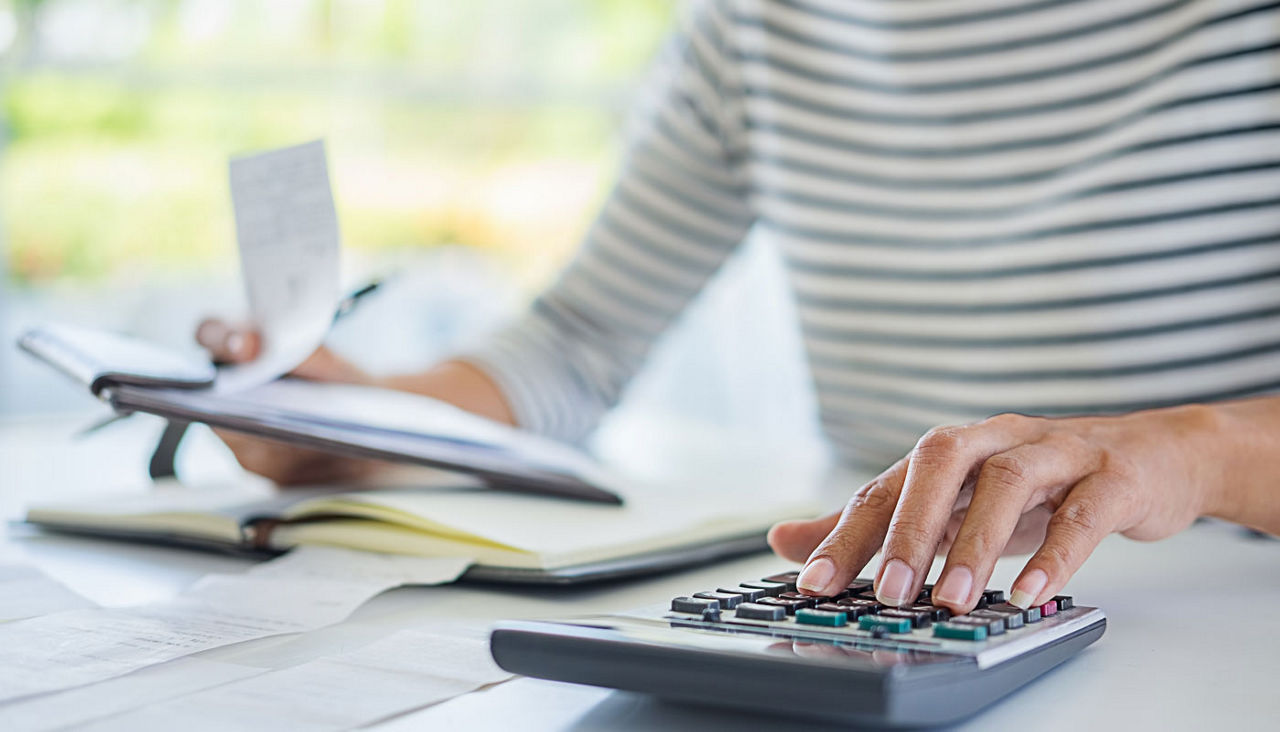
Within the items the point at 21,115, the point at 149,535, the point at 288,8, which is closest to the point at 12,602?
the point at 149,535

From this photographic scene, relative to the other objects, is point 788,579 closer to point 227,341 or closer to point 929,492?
point 929,492

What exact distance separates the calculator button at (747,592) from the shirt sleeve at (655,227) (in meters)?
0.72

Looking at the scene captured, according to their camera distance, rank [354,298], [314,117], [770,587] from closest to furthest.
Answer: [770,587] → [354,298] → [314,117]

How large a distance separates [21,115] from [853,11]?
1.86 meters

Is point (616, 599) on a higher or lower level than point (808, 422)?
lower

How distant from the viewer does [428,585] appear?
1.95 ft

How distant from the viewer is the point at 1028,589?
454mm

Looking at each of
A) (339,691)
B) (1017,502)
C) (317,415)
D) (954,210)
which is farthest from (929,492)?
(954,210)

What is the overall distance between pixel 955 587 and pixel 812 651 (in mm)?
94

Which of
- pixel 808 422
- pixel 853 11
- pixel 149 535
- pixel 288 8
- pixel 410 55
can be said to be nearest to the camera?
pixel 149 535

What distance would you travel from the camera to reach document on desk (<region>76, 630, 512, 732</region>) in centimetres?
39

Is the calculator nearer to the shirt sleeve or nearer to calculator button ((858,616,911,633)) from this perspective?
calculator button ((858,616,911,633))

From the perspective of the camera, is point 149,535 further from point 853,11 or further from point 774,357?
point 774,357

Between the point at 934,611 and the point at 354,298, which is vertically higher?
the point at 354,298
